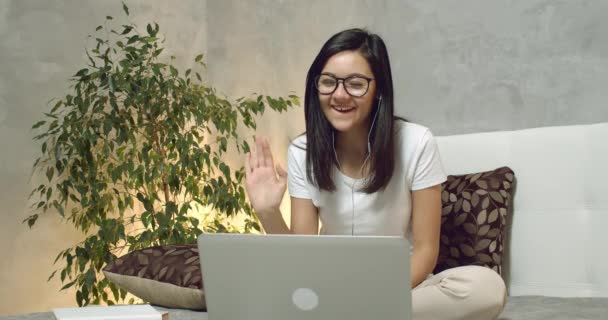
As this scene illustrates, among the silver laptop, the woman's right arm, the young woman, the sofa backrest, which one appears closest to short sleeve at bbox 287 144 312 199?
the young woman

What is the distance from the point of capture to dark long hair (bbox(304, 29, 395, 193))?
89.1 inches

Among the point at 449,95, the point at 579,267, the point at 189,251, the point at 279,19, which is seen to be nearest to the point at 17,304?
the point at 189,251

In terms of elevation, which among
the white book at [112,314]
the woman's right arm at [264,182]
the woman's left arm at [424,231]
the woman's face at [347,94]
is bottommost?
the white book at [112,314]

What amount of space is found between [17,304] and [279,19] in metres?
1.70

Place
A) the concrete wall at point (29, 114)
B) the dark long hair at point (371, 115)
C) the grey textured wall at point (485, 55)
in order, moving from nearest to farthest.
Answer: the dark long hair at point (371, 115) < the grey textured wall at point (485, 55) < the concrete wall at point (29, 114)

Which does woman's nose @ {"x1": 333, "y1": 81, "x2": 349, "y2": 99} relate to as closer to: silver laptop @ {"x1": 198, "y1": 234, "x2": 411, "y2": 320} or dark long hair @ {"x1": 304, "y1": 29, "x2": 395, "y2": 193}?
dark long hair @ {"x1": 304, "y1": 29, "x2": 395, "y2": 193}

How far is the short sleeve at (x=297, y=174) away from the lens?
2422 millimetres

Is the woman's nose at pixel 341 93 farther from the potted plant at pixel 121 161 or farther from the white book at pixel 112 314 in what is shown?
the potted plant at pixel 121 161

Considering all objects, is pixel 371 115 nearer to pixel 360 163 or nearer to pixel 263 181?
pixel 360 163

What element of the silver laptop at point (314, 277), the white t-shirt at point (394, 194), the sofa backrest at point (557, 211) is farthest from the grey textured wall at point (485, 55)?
the silver laptop at point (314, 277)

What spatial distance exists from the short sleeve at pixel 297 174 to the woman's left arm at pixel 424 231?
34 cm

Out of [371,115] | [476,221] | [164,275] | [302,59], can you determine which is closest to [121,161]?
[302,59]

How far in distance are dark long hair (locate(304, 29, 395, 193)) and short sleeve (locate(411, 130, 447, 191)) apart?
0.24 feet

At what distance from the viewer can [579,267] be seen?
2.44 meters
